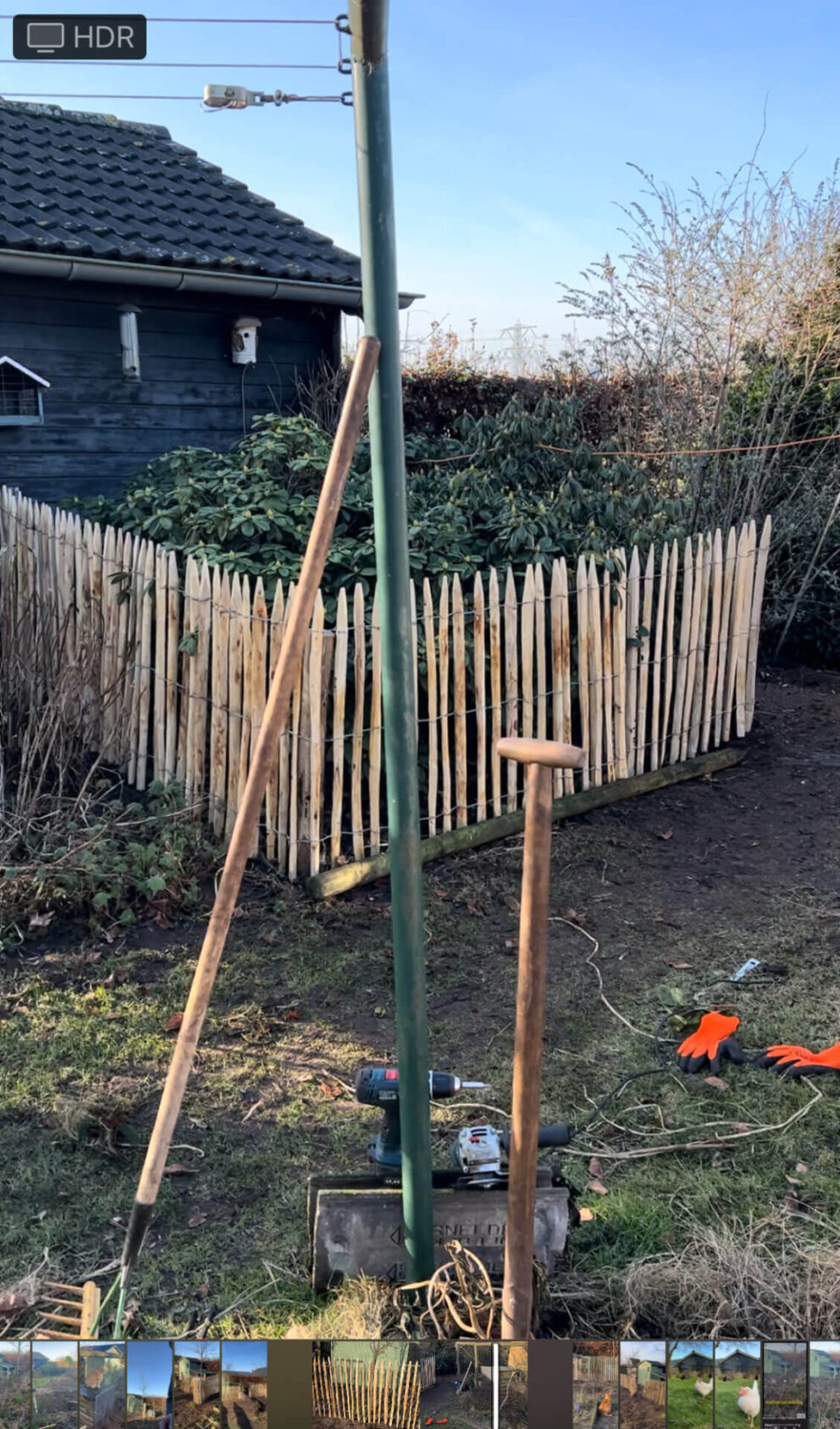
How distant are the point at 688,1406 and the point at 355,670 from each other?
12.1 ft

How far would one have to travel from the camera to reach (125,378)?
8.95 m

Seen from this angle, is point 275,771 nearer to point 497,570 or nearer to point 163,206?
point 497,570

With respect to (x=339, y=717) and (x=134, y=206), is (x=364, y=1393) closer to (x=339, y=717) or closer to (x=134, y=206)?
(x=339, y=717)

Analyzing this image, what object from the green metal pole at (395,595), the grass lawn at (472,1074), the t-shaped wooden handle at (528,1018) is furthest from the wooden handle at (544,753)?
the grass lawn at (472,1074)

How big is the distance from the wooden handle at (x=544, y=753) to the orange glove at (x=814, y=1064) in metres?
2.32

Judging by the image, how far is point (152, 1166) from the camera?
2.45m

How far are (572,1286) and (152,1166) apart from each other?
42.8 inches

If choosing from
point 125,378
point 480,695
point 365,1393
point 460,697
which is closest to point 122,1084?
point 365,1393

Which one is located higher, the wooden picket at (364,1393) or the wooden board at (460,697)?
the wooden board at (460,697)

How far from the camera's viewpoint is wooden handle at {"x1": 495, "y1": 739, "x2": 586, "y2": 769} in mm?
2117

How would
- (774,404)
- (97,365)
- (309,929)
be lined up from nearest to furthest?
(309,929) → (97,365) → (774,404)

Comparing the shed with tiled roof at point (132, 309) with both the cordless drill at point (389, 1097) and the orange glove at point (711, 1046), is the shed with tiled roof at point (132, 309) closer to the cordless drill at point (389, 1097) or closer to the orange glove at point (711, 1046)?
the orange glove at point (711, 1046)

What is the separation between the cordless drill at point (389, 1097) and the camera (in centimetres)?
275

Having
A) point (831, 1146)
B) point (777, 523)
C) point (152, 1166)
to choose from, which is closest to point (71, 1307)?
point (152, 1166)
